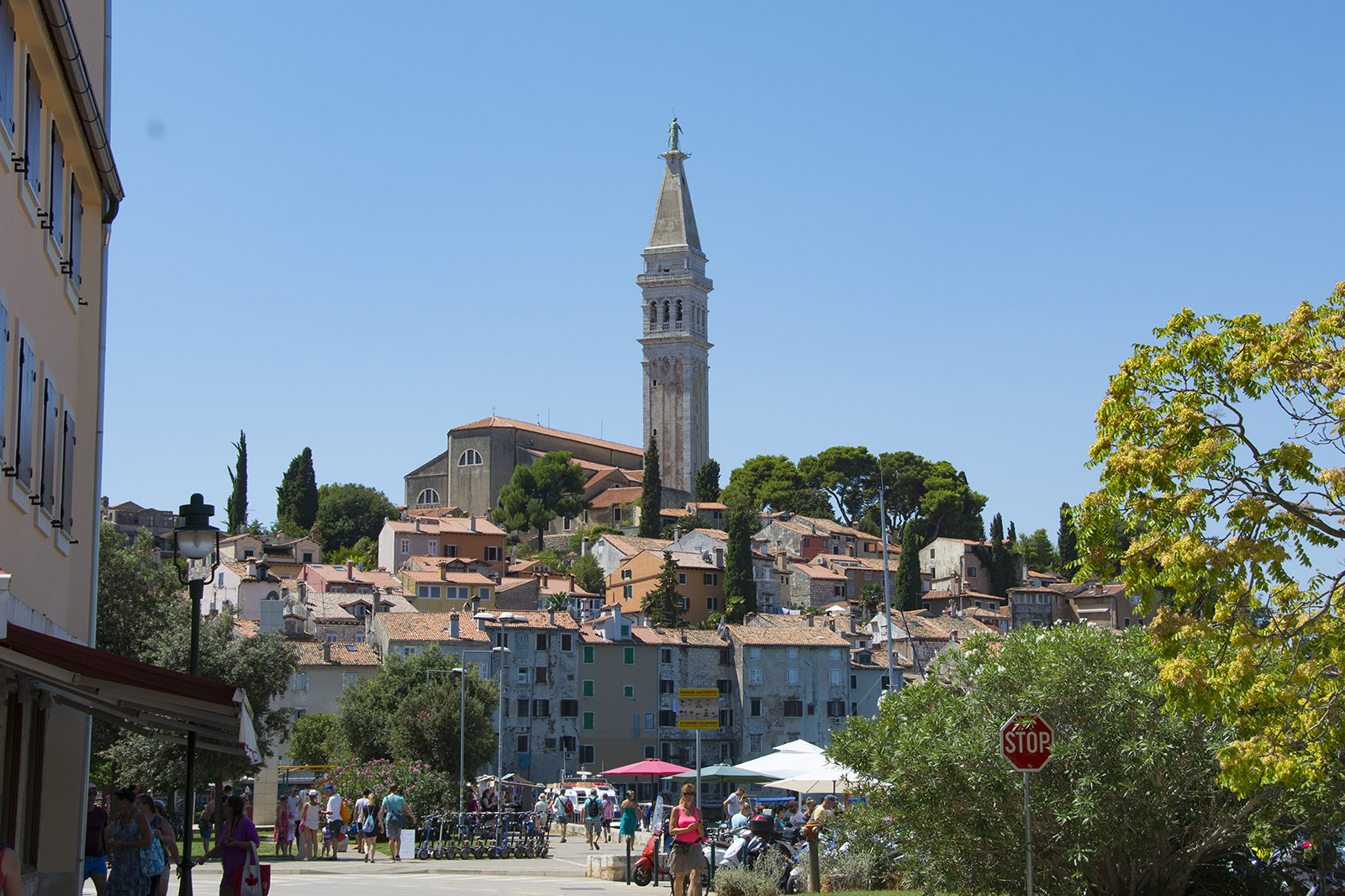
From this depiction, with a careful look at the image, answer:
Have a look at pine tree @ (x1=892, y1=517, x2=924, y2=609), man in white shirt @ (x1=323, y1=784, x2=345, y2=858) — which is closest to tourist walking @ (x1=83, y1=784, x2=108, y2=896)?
man in white shirt @ (x1=323, y1=784, x2=345, y2=858)

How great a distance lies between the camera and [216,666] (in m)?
40.1

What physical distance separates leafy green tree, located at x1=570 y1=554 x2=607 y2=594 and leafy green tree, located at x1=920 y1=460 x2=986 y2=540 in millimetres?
42804

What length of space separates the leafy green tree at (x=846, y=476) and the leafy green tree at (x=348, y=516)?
41.1 m

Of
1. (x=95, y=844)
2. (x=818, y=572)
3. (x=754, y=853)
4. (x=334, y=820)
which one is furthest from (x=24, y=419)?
(x=818, y=572)

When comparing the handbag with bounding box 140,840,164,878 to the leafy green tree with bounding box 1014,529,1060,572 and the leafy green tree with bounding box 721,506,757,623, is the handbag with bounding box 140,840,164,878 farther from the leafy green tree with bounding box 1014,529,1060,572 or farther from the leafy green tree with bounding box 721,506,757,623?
the leafy green tree with bounding box 1014,529,1060,572

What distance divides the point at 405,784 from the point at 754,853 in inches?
624

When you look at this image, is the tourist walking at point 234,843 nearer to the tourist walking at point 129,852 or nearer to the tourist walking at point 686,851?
the tourist walking at point 129,852

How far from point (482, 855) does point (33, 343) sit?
18689 millimetres

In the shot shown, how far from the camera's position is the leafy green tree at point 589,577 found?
10556cm

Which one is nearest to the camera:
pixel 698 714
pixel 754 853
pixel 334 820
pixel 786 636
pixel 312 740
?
pixel 698 714

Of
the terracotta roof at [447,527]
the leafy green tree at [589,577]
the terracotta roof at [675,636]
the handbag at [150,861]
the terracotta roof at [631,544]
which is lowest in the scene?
the handbag at [150,861]

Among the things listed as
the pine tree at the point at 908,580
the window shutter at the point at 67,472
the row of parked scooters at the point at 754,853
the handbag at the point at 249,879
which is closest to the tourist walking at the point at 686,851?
the row of parked scooters at the point at 754,853

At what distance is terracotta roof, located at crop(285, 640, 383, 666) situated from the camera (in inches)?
2751

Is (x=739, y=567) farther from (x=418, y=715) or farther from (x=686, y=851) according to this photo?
(x=686, y=851)
